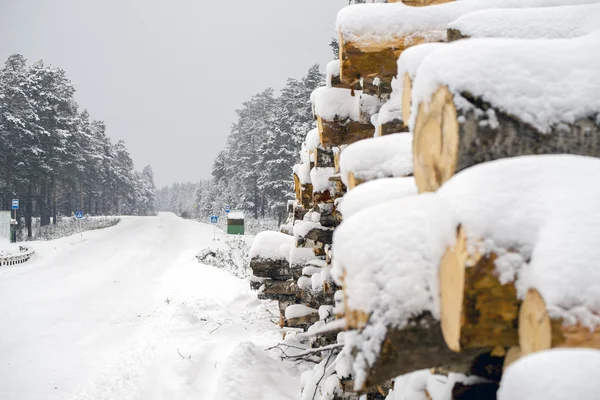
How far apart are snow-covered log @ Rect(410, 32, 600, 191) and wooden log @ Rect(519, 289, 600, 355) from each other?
Result: 1.47 ft

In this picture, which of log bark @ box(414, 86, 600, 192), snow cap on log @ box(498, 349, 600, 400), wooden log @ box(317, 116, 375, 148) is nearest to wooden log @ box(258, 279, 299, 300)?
wooden log @ box(317, 116, 375, 148)

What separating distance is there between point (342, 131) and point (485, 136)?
2.28 meters

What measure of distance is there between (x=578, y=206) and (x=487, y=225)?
0.23 m

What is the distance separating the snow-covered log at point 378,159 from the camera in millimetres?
2172

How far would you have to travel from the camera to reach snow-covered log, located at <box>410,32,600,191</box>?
1.22 metres

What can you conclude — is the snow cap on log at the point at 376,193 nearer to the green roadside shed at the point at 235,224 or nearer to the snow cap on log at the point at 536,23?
the snow cap on log at the point at 536,23

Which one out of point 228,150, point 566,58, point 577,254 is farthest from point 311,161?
point 228,150

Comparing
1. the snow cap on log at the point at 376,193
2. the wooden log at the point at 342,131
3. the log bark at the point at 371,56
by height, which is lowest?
the snow cap on log at the point at 376,193

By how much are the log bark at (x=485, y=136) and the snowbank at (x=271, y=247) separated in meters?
5.32

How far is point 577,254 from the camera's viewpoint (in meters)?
0.94

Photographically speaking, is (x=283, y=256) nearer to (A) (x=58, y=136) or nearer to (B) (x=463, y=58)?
(B) (x=463, y=58)

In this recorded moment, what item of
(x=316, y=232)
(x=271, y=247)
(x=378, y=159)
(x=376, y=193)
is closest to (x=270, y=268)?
(x=271, y=247)

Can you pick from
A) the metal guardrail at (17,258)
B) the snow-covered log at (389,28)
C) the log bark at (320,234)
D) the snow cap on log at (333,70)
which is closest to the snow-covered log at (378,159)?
the snow-covered log at (389,28)

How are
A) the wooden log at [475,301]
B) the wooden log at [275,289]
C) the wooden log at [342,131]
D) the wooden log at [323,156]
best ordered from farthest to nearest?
the wooden log at [275,289] → the wooden log at [323,156] → the wooden log at [342,131] → the wooden log at [475,301]
